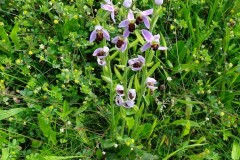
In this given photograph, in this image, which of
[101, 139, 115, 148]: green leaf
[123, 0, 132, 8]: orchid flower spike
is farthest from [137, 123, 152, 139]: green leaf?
[123, 0, 132, 8]: orchid flower spike

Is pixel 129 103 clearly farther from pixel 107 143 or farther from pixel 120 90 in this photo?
pixel 107 143

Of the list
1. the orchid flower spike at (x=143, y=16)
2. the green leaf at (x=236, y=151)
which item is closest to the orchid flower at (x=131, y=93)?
the orchid flower spike at (x=143, y=16)

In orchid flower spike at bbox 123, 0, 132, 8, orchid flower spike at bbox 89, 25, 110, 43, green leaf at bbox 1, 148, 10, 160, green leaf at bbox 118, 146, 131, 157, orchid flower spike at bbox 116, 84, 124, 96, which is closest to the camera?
orchid flower spike at bbox 123, 0, 132, 8

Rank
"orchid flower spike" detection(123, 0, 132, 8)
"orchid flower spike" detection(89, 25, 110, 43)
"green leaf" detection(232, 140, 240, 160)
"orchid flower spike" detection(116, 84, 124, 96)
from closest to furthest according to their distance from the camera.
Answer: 1. "orchid flower spike" detection(123, 0, 132, 8)
2. "orchid flower spike" detection(89, 25, 110, 43)
3. "orchid flower spike" detection(116, 84, 124, 96)
4. "green leaf" detection(232, 140, 240, 160)

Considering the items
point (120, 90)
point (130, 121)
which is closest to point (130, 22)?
point (120, 90)

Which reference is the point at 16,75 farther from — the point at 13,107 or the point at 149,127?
the point at 149,127

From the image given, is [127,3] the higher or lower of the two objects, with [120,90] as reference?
higher

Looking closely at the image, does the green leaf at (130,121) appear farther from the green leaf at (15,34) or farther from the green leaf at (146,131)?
the green leaf at (15,34)

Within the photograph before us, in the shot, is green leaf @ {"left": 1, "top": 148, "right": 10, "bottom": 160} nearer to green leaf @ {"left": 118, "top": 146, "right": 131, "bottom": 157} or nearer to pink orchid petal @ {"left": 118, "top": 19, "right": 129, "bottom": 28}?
green leaf @ {"left": 118, "top": 146, "right": 131, "bottom": 157}
